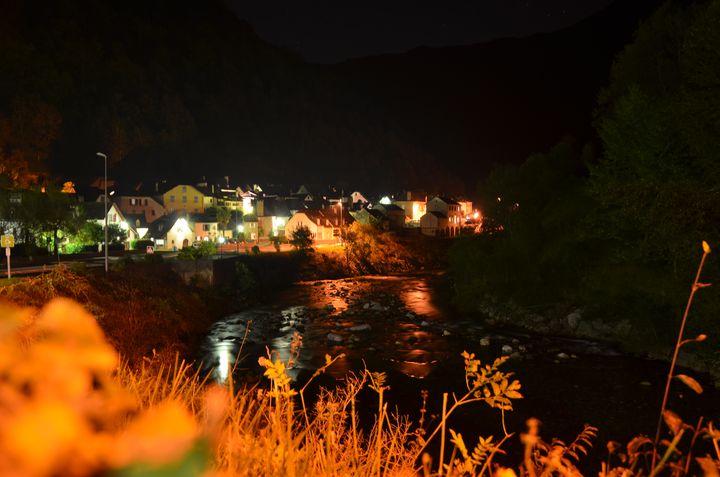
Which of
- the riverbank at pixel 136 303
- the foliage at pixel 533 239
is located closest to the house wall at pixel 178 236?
the riverbank at pixel 136 303

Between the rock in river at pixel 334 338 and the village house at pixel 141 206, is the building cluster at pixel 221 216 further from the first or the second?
the rock in river at pixel 334 338

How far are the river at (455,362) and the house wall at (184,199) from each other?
47.8 metres

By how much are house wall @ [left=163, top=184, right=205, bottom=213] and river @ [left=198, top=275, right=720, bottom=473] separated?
4783 cm

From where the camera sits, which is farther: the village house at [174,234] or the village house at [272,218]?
the village house at [272,218]

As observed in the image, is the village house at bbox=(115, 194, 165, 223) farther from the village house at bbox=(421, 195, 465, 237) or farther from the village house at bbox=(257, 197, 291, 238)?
the village house at bbox=(421, 195, 465, 237)

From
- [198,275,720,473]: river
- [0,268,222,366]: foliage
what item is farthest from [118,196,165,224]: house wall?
[198,275,720,473]: river

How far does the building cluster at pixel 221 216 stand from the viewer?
2468 inches

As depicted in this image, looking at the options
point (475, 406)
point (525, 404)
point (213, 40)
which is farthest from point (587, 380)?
point (213, 40)

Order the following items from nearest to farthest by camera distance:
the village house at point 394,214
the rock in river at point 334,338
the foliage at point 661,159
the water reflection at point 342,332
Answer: the foliage at point 661,159 → the water reflection at point 342,332 → the rock in river at point 334,338 → the village house at point 394,214

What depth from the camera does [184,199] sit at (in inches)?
3110

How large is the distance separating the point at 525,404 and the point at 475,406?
1.68 m

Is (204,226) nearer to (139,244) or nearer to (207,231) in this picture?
(207,231)

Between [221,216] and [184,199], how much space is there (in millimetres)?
15908

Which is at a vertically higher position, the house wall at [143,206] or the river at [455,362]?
the house wall at [143,206]
